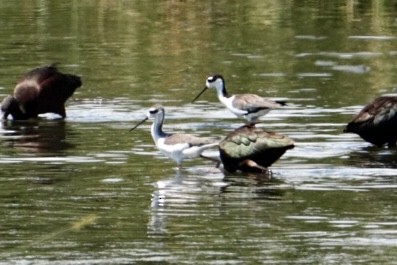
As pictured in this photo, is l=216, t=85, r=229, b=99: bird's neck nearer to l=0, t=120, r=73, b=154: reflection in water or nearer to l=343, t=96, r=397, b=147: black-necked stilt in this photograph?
l=0, t=120, r=73, b=154: reflection in water

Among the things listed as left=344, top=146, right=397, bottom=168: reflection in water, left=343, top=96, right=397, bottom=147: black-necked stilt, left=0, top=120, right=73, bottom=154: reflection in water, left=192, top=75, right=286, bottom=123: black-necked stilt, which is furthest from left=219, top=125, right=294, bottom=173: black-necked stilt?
left=192, top=75, right=286, bottom=123: black-necked stilt

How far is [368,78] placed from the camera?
25.2 meters

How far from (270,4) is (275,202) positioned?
25.9 metres

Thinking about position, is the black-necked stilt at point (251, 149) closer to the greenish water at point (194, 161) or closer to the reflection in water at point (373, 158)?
the greenish water at point (194, 161)

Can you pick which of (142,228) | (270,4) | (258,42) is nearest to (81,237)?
(142,228)

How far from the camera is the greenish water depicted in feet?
42.5

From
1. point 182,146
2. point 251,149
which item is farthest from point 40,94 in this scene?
point 251,149

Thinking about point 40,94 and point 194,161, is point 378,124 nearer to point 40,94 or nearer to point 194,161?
point 194,161

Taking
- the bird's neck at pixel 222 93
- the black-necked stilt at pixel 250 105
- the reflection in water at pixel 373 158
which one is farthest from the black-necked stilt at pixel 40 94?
the reflection in water at pixel 373 158

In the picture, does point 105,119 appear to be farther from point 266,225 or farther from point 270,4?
point 270,4

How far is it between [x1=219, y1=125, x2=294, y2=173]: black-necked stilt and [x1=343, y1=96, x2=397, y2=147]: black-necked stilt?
216cm

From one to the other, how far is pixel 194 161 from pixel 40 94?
5.03 metres

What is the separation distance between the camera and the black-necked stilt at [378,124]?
18641 millimetres

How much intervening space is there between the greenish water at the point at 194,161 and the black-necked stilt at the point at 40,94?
195 millimetres
